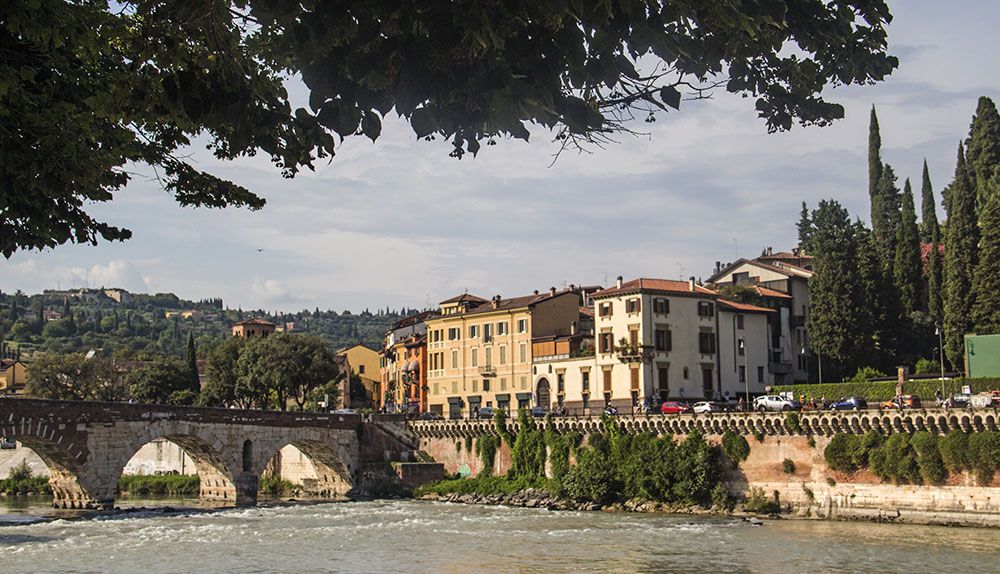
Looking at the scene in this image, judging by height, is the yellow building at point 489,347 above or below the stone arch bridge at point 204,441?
above

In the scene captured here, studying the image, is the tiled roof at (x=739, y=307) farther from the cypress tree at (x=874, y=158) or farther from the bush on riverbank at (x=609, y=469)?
the cypress tree at (x=874, y=158)

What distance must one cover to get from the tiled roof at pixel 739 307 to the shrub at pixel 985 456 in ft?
88.1

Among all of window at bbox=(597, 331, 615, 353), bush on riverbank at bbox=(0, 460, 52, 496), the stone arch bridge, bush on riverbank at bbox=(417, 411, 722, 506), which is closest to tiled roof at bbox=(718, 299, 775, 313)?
window at bbox=(597, 331, 615, 353)

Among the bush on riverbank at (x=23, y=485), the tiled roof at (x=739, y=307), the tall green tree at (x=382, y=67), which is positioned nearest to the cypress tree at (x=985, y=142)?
the tiled roof at (x=739, y=307)

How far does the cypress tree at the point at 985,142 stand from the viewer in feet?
251

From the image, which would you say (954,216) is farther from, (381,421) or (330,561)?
(330,561)

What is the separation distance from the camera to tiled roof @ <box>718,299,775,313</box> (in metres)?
67.2

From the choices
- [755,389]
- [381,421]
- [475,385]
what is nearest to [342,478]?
[381,421]

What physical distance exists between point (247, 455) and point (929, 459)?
3477 centimetres

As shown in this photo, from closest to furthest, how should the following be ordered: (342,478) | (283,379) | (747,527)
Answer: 1. (747,527)
2. (342,478)
3. (283,379)

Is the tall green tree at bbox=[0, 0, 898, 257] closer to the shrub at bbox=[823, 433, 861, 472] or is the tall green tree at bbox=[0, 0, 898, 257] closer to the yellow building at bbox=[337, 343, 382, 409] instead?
the shrub at bbox=[823, 433, 861, 472]

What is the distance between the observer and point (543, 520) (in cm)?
4500

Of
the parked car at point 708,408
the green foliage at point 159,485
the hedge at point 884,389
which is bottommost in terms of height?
the green foliage at point 159,485

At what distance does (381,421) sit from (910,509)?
112ft
